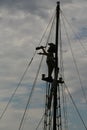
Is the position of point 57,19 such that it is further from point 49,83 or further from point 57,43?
point 49,83

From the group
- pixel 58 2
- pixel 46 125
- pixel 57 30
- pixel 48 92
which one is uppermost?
pixel 58 2

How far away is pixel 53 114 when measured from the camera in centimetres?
3622

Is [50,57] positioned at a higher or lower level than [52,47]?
lower

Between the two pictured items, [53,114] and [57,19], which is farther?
[57,19]

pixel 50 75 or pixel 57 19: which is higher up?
pixel 57 19

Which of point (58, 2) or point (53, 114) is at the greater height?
point (58, 2)

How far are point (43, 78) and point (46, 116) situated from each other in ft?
11.9

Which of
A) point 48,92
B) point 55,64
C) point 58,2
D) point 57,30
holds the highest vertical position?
point 58,2

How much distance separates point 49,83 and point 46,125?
384cm

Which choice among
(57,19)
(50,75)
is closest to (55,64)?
(50,75)

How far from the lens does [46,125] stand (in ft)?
128

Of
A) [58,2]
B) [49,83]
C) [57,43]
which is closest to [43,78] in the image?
[49,83]

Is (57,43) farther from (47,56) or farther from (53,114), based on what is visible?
(53,114)

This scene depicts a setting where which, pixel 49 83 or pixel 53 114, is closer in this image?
pixel 53 114
